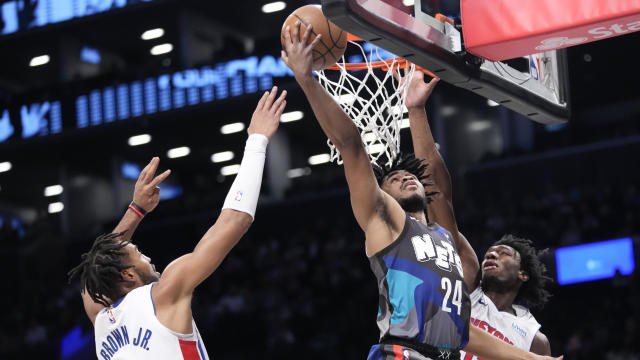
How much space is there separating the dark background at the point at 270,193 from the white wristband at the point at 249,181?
746 centimetres

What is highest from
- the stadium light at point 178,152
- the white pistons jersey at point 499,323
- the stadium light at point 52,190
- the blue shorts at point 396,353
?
the blue shorts at point 396,353

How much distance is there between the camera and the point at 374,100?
5039 mm

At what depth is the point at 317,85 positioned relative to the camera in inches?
149

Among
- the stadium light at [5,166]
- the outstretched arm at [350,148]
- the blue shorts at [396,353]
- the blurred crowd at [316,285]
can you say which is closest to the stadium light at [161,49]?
the blurred crowd at [316,285]

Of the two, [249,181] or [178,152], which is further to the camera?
[178,152]

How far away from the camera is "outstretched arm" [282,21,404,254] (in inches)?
149

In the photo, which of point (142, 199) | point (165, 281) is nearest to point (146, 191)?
point (142, 199)

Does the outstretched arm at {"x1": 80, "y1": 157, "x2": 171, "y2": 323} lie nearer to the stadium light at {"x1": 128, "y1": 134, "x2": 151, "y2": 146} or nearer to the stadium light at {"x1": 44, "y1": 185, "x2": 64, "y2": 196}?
the stadium light at {"x1": 128, "y1": 134, "x2": 151, "y2": 146}

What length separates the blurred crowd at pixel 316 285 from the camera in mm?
11641

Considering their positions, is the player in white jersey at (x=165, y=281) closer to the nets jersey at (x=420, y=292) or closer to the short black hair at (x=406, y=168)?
the nets jersey at (x=420, y=292)

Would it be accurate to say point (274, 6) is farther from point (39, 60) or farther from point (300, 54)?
point (300, 54)

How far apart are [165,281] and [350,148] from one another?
0.96 metres

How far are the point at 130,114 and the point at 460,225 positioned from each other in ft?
23.3

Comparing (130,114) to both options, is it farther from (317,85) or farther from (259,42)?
(317,85)
